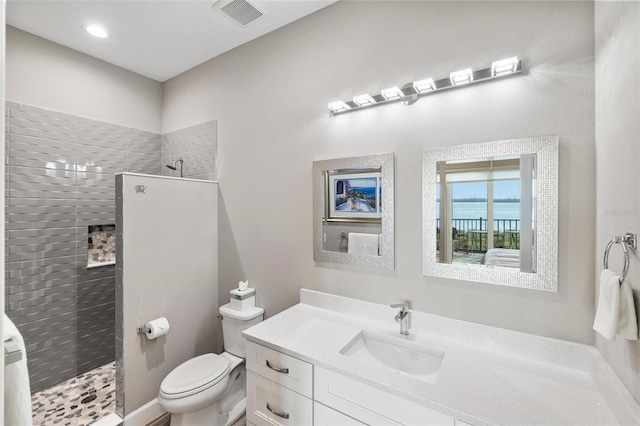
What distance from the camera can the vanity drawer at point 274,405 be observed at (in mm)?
1375

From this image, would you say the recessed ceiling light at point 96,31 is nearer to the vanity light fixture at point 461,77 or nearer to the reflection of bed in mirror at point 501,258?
the vanity light fixture at point 461,77

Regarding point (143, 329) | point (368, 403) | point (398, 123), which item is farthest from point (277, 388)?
point (398, 123)

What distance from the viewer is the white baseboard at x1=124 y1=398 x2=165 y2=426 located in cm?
191

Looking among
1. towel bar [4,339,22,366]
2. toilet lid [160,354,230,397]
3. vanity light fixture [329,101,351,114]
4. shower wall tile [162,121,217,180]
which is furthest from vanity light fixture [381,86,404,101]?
toilet lid [160,354,230,397]

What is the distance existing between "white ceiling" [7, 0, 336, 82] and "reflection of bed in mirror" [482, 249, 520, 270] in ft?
5.87

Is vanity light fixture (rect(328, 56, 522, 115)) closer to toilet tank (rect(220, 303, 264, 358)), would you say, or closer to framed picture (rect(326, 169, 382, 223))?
framed picture (rect(326, 169, 382, 223))

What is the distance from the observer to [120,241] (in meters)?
1.88

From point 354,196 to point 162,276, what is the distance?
1497mm

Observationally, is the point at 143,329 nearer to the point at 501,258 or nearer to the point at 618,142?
the point at 501,258

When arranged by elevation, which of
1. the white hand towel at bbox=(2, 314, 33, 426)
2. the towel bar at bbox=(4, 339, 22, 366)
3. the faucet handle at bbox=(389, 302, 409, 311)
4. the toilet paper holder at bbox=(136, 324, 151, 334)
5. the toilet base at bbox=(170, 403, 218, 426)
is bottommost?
the toilet base at bbox=(170, 403, 218, 426)

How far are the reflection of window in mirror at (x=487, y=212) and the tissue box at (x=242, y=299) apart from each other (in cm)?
143

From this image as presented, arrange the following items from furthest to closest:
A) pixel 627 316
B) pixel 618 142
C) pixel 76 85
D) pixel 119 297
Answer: pixel 76 85 < pixel 119 297 < pixel 618 142 < pixel 627 316

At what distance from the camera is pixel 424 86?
1521 millimetres

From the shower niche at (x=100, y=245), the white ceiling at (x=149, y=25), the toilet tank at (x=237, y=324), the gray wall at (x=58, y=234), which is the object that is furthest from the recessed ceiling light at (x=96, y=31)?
the toilet tank at (x=237, y=324)
